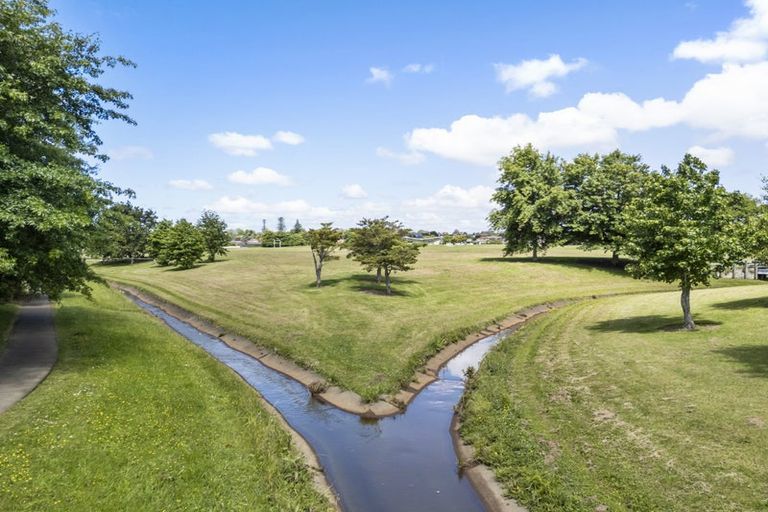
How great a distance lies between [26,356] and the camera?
18719 mm

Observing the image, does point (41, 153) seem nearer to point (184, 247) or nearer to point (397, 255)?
point (397, 255)

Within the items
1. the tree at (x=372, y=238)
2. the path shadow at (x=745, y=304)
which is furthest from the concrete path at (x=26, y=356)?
the path shadow at (x=745, y=304)

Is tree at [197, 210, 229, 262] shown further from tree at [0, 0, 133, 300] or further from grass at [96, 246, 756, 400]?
tree at [0, 0, 133, 300]

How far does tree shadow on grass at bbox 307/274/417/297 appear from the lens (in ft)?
134

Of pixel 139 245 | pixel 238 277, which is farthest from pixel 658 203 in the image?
pixel 139 245

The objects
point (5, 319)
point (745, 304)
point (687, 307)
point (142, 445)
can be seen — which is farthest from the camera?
point (745, 304)

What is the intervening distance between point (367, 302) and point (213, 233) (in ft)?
169

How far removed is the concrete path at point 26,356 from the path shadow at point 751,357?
24245 millimetres

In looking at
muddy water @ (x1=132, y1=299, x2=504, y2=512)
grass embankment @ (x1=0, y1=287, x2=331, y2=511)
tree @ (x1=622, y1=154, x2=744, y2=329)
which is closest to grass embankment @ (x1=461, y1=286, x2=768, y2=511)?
muddy water @ (x1=132, y1=299, x2=504, y2=512)

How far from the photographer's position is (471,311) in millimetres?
34844

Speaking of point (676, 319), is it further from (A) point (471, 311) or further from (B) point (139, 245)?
(B) point (139, 245)

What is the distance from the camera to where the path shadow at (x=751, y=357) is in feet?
55.0

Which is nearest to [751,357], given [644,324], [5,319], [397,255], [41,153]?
[644,324]

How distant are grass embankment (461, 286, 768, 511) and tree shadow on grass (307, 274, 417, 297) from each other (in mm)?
16925
